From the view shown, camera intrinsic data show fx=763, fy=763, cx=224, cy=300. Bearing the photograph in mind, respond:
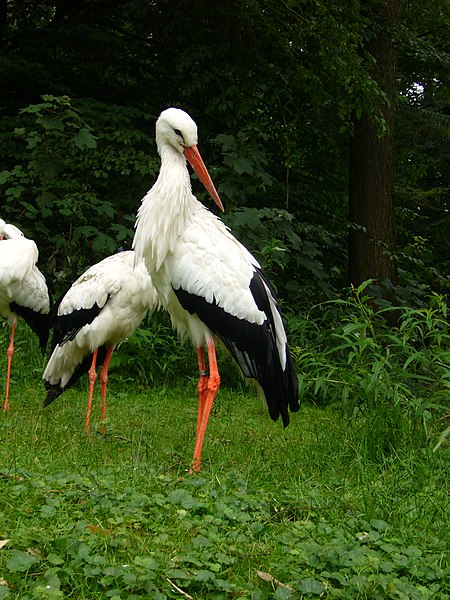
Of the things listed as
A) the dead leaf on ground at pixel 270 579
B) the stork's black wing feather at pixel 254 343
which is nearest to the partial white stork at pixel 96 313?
the stork's black wing feather at pixel 254 343

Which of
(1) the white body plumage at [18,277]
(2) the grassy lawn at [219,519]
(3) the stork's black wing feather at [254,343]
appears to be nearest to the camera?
(2) the grassy lawn at [219,519]

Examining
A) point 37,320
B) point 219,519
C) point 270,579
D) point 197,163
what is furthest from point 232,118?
point 270,579

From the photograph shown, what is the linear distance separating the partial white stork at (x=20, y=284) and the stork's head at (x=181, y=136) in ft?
7.92

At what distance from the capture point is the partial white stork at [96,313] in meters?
6.13

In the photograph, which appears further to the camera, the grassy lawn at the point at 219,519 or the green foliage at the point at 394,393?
the green foliage at the point at 394,393

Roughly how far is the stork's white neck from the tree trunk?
5.04 metres

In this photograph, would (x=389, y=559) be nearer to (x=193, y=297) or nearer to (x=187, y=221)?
(x=193, y=297)

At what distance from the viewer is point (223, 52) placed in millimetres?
8828

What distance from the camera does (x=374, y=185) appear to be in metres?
9.79

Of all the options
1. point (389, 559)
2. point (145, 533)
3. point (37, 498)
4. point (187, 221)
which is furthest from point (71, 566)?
point (187, 221)

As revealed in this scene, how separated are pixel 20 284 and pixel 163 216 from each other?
9.28 feet

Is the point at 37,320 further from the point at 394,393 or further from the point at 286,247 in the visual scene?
the point at 394,393

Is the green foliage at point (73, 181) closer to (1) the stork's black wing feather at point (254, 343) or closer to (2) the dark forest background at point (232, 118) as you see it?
(2) the dark forest background at point (232, 118)

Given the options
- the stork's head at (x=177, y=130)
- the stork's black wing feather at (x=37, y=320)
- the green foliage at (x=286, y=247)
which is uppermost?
the stork's head at (x=177, y=130)
